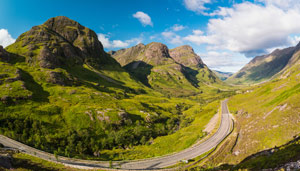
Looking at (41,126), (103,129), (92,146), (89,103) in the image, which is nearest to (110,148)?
(92,146)

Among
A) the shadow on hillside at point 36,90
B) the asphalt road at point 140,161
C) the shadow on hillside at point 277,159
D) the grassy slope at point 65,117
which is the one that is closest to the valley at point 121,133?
the asphalt road at point 140,161

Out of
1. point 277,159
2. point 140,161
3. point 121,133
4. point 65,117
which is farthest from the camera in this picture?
point 65,117

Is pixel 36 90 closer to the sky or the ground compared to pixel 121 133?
closer to the sky

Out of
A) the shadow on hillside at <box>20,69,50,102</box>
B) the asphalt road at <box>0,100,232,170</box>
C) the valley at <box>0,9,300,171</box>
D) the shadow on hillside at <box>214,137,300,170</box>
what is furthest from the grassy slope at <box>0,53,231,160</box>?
the shadow on hillside at <box>214,137,300,170</box>

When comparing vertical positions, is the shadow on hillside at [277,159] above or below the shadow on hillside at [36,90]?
below

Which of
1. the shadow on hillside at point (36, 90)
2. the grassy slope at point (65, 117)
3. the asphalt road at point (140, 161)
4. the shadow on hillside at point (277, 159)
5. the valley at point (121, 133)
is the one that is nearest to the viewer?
the shadow on hillside at point (277, 159)

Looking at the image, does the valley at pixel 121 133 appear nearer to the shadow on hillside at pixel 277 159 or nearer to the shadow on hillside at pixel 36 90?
the shadow on hillside at pixel 277 159

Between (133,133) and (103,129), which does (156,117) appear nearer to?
(133,133)

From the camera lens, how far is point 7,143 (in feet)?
242

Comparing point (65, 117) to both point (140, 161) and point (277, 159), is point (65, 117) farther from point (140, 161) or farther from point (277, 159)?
point (277, 159)

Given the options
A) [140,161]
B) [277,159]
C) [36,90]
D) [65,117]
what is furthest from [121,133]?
[36,90]

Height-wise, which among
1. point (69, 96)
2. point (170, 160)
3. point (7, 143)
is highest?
point (69, 96)

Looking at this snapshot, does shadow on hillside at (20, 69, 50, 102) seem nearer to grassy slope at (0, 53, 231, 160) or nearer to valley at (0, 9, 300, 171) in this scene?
grassy slope at (0, 53, 231, 160)

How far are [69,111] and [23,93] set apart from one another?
5333 cm
